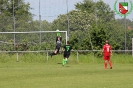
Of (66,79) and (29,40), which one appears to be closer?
(66,79)

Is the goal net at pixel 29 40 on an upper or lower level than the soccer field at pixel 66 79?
upper

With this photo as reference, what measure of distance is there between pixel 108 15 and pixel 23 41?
988 centimetres

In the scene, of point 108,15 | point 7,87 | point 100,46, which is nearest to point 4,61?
point 100,46

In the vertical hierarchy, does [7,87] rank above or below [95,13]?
below

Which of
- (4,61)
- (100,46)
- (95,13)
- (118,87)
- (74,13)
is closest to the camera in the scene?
(118,87)

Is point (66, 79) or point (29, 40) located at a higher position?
point (29, 40)

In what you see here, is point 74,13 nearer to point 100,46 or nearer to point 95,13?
point 95,13

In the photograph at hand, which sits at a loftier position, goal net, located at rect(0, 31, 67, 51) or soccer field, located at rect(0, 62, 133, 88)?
goal net, located at rect(0, 31, 67, 51)

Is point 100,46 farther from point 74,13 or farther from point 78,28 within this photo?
point 74,13

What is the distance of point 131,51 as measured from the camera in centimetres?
4678

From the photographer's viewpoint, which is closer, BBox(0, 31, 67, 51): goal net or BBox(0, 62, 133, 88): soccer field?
BBox(0, 62, 133, 88): soccer field

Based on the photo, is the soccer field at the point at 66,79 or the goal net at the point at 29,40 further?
the goal net at the point at 29,40

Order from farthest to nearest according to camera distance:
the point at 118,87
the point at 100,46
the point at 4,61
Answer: the point at 100,46 → the point at 4,61 → the point at 118,87

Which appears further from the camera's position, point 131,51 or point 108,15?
point 108,15
